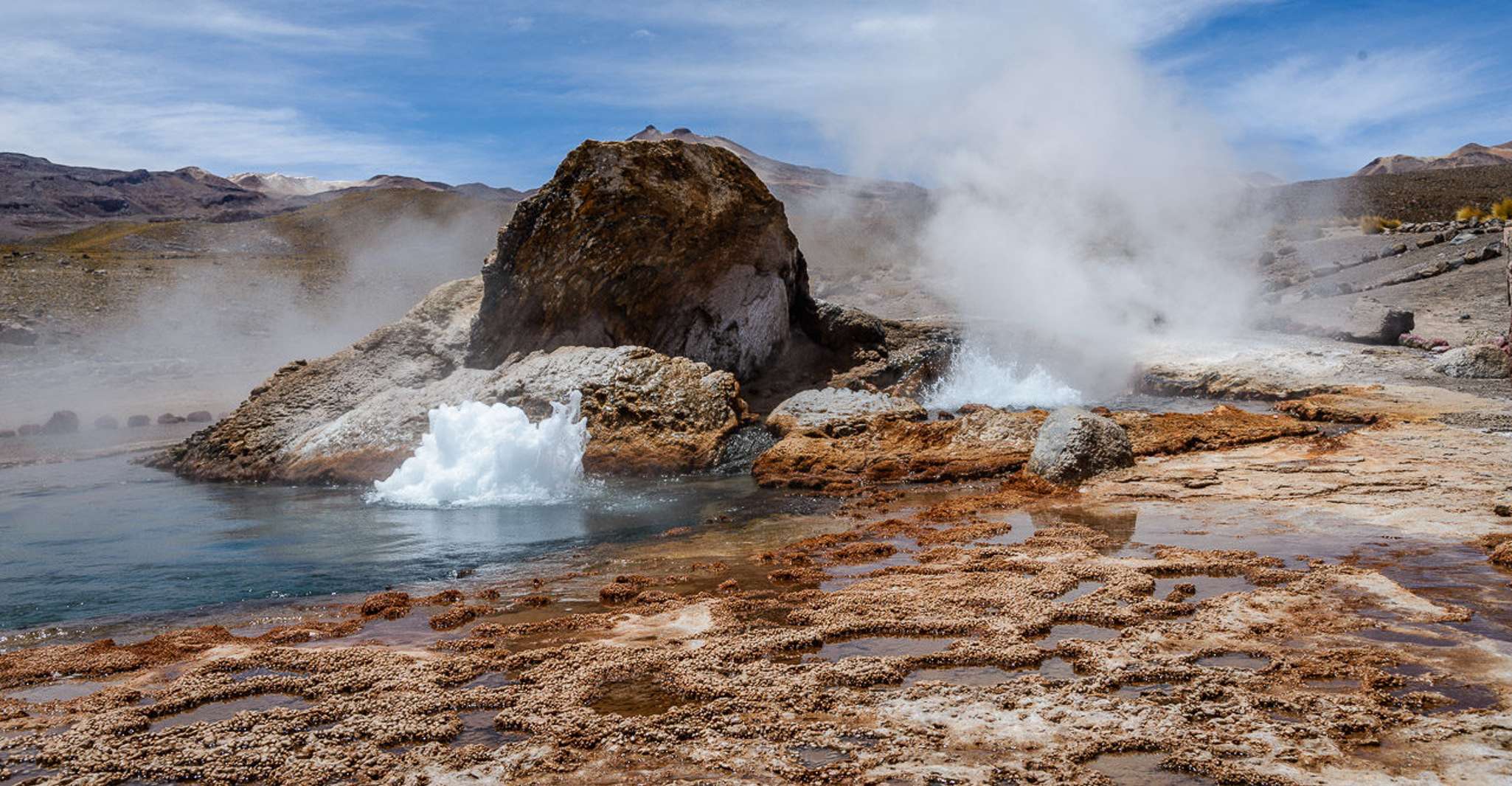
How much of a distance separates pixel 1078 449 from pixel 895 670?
5.43 m

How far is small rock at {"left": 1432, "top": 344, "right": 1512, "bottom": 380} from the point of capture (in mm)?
13180

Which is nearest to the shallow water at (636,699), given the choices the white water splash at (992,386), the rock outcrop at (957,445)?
the rock outcrop at (957,445)

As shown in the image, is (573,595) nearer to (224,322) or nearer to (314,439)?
(314,439)

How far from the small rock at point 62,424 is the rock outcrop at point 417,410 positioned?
7541mm

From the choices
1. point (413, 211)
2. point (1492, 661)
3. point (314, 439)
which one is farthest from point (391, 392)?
point (413, 211)

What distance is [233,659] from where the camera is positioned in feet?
15.5

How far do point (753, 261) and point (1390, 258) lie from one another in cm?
1958

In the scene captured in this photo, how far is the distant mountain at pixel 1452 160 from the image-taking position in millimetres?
78331

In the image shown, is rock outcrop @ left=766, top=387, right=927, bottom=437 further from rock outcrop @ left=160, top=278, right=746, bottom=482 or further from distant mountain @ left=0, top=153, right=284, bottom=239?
distant mountain @ left=0, top=153, right=284, bottom=239

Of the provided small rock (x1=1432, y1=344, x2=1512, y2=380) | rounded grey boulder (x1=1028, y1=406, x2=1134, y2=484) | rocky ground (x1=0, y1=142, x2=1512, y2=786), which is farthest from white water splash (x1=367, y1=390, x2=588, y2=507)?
small rock (x1=1432, y1=344, x2=1512, y2=380)

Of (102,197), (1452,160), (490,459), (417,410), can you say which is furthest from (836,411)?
(102,197)

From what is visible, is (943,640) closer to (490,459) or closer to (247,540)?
(247,540)

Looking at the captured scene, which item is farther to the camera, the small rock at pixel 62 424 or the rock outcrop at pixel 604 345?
the small rock at pixel 62 424

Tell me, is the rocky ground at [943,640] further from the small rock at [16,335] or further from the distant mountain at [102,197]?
the distant mountain at [102,197]
